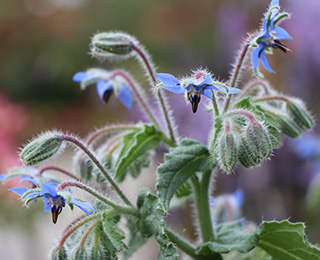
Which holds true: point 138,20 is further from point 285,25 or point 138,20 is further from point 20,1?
point 285,25

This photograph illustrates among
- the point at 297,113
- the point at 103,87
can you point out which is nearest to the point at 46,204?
the point at 103,87

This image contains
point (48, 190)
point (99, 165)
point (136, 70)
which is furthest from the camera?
point (136, 70)

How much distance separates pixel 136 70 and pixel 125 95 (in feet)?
9.55

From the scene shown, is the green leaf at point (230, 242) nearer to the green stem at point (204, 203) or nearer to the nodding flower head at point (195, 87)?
the green stem at point (204, 203)

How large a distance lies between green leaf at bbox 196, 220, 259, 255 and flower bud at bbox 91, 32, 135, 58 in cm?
38

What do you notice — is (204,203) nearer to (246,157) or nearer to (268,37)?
(246,157)

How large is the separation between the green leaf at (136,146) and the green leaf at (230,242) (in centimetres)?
18

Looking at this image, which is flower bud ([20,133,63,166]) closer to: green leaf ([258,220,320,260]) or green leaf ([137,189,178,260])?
green leaf ([137,189,178,260])

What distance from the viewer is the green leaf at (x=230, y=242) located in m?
0.82

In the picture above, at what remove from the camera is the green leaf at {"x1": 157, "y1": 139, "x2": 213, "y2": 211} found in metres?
0.79

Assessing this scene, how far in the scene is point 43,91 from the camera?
15.9 feet

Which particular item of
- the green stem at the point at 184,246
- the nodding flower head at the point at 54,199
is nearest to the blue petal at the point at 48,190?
the nodding flower head at the point at 54,199

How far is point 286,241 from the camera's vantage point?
0.85m

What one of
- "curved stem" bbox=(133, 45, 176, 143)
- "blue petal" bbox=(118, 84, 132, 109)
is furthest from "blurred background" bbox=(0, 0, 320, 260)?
"curved stem" bbox=(133, 45, 176, 143)
